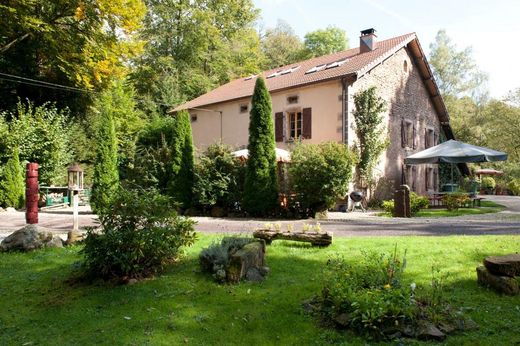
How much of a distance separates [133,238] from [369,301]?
3.16m

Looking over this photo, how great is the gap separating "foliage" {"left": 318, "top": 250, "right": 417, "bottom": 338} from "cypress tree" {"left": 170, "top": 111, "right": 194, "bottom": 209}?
12252 millimetres

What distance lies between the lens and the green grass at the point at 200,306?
3.95m

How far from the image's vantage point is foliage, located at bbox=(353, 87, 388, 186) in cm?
1869

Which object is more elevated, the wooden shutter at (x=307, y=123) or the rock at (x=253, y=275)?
the wooden shutter at (x=307, y=123)

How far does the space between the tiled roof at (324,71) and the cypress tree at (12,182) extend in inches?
413

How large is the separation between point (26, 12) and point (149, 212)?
604 inches

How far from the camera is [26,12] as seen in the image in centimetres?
1677

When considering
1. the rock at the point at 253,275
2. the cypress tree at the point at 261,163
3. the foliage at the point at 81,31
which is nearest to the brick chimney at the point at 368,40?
the cypress tree at the point at 261,163

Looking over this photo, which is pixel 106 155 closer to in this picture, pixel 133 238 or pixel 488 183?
pixel 133 238

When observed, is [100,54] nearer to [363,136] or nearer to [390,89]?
[363,136]

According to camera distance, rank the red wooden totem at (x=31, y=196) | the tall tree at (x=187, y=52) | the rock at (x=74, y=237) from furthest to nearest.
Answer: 1. the tall tree at (x=187, y=52)
2. the red wooden totem at (x=31, y=196)
3. the rock at (x=74, y=237)

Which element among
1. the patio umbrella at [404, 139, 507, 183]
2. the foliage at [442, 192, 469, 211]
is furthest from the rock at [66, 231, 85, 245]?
the patio umbrella at [404, 139, 507, 183]

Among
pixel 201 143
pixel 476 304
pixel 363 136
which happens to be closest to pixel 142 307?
pixel 476 304

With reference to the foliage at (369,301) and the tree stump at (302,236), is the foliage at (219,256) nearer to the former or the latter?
the foliage at (369,301)
